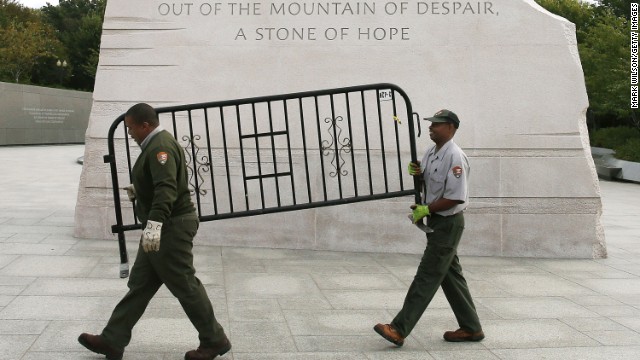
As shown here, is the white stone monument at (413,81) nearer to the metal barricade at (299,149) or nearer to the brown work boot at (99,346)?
the metal barricade at (299,149)

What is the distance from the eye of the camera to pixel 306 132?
816 centimetres

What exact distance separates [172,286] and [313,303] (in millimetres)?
1845

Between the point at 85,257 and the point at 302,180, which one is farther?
the point at 302,180

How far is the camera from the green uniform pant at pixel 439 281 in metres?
4.73

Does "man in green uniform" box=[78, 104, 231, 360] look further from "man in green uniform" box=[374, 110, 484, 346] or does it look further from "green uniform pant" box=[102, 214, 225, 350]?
"man in green uniform" box=[374, 110, 484, 346]

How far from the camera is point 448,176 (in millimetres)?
4797

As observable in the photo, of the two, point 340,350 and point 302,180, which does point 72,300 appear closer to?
point 340,350

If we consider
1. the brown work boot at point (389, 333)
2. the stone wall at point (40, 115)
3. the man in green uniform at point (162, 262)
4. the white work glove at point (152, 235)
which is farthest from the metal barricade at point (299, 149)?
the stone wall at point (40, 115)

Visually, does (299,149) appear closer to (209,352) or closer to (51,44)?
(209,352)

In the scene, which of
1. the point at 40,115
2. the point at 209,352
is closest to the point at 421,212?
the point at 209,352

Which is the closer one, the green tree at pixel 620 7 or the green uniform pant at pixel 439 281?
the green uniform pant at pixel 439 281

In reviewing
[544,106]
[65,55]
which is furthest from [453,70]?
[65,55]

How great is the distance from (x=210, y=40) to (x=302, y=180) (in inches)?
75.2

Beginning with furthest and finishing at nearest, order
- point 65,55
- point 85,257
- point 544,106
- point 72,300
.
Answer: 1. point 65,55
2. point 544,106
3. point 85,257
4. point 72,300
